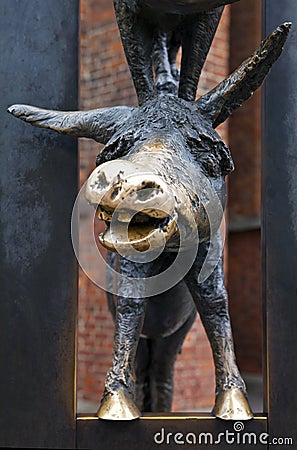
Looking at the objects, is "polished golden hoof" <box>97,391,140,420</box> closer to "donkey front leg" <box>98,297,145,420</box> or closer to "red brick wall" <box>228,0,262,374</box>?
"donkey front leg" <box>98,297,145,420</box>

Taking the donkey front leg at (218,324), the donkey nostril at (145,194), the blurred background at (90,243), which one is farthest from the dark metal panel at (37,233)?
the blurred background at (90,243)

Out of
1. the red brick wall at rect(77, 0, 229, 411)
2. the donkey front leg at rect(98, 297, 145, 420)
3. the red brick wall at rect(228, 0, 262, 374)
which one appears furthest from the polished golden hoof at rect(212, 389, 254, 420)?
the red brick wall at rect(228, 0, 262, 374)

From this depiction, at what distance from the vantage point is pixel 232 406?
0.95 m

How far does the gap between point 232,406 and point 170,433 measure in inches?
3.9

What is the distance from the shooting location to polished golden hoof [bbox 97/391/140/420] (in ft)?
3.01

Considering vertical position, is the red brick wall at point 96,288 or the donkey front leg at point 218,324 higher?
the red brick wall at point 96,288

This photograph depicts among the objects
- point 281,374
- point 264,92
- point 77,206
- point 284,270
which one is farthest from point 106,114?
point 281,374

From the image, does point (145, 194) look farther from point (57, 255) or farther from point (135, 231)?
point (57, 255)

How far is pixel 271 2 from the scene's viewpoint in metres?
1.01

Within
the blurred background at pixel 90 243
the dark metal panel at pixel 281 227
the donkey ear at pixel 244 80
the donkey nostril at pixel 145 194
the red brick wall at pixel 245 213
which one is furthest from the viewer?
the red brick wall at pixel 245 213

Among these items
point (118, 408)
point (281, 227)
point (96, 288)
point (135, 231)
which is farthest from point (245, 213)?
point (135, 231)

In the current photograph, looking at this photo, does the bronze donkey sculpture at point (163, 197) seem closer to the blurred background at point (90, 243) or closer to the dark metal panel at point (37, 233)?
the dark metal panel at point (37, 233)

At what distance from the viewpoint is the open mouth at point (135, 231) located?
73cm

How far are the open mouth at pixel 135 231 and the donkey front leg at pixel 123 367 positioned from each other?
0.82ft
